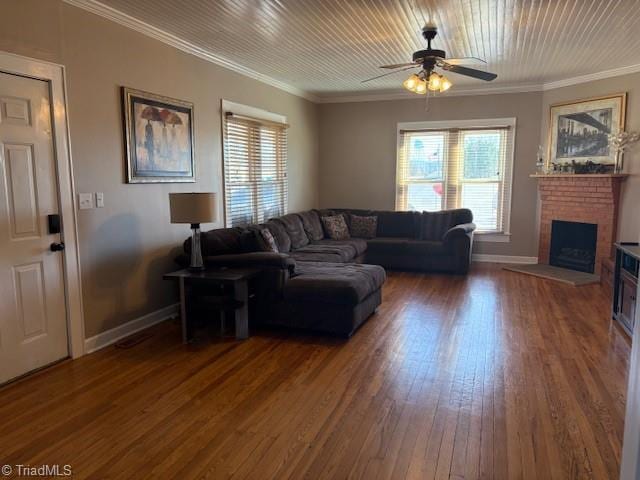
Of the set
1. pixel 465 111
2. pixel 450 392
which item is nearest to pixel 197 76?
pixel 450 392

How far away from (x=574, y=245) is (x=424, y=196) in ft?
7.61

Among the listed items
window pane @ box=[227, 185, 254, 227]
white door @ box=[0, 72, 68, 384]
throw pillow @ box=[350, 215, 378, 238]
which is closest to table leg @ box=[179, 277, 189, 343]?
white door @ box=[0, 72, 68, 384]

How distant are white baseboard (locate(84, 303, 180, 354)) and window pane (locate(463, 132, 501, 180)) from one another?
5.00 metres

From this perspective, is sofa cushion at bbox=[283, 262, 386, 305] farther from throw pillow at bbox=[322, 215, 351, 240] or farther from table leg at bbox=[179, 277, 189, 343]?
throw pillow at bbox=[322, 215, 351, 240]

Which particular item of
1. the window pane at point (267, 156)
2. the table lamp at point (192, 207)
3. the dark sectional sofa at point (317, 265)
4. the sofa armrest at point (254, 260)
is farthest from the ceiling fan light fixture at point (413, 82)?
the window pane at point (267, 156)

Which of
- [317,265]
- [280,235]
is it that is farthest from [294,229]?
[317,265]

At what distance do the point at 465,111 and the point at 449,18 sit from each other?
3.55m

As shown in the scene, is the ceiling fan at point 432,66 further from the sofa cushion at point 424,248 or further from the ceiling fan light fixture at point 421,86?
the sofa cushion at point 424,248

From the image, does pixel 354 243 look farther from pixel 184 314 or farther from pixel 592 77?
pixel 592 77

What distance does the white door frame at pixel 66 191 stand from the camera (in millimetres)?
3125

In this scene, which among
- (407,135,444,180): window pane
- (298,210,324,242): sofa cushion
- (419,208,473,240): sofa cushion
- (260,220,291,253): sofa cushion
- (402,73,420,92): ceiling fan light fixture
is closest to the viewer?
(402,73,420,92): ceiling fan light fixture

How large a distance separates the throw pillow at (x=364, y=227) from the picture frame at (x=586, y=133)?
271 cm

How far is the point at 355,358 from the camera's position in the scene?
3473 mm

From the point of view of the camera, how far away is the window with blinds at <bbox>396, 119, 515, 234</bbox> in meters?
7.03
